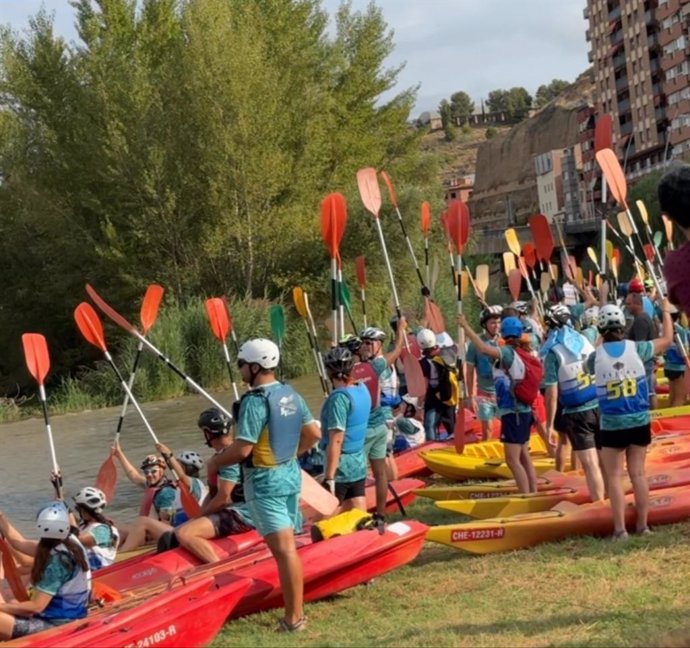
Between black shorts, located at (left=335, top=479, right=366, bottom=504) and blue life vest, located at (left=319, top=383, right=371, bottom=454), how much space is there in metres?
0.19

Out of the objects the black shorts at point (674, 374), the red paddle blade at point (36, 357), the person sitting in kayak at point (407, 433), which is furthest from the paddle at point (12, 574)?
the black shorts at point (674, 374)

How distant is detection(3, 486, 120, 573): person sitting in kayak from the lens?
21.1 feet

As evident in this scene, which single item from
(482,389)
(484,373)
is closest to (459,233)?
(484,373)

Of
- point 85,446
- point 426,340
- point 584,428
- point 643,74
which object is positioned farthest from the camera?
point 643,74

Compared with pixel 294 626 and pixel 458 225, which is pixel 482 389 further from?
pixel 294 626

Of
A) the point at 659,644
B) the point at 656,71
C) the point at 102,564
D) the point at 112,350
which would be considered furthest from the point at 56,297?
the point at 656,71

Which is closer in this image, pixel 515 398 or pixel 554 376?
pixel 554 376

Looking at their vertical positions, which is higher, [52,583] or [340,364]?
[340,364]

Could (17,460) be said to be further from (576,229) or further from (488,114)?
(488,114)

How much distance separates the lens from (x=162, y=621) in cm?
505

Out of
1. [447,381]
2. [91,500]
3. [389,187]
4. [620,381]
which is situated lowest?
[91,500]

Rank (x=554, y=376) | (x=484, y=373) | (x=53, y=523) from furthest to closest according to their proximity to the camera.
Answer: (x=484, y=373), (x=554, y=376), (x=53, y=523)

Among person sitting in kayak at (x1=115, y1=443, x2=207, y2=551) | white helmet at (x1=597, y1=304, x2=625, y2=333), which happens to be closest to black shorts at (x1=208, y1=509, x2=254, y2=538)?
person sitting in kayak at (x1=115, y1=443, x2=207, y2=551)

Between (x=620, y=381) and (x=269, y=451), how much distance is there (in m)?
1.96
